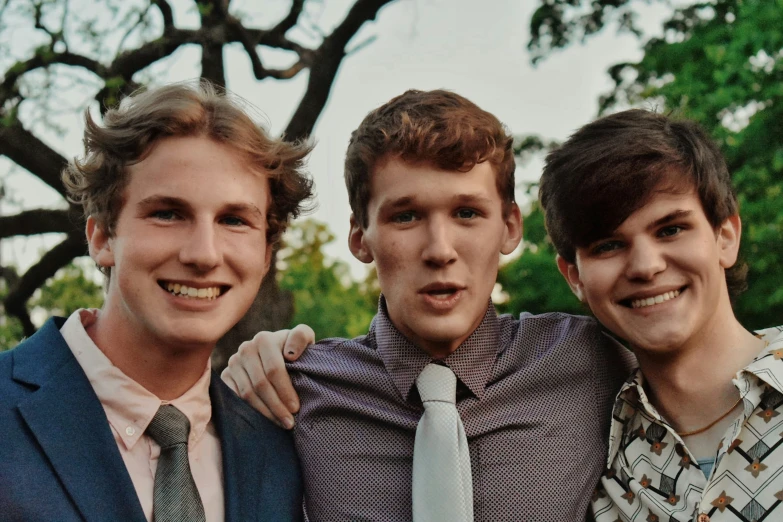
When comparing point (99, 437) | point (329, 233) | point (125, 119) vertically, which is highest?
point (329, 233)

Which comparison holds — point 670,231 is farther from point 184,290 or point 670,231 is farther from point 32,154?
point 32,154

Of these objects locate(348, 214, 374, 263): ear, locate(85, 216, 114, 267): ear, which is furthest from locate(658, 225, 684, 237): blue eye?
locate(85, 216, 114, 267): ear

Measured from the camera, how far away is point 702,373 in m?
3.13

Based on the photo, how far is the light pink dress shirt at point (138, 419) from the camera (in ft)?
9.57

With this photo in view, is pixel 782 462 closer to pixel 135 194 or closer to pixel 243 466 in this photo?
pixel 243 466

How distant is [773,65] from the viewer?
914 centimetres

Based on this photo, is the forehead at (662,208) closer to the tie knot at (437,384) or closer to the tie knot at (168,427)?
the tie knot at (437,384)

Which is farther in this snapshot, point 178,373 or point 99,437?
point 178,373

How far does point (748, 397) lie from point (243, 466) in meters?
1.77

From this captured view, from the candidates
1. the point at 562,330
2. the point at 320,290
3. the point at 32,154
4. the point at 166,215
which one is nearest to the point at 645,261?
the point at 562,330

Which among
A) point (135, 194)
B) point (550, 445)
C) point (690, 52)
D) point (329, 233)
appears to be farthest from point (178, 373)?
point (329, 233)

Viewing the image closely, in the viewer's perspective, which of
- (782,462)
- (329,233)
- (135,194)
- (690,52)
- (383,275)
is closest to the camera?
(782,462)

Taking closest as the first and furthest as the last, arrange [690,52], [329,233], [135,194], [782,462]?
[782,462], [135,194], [690,52], [329,233]

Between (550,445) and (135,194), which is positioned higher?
(135,194)
